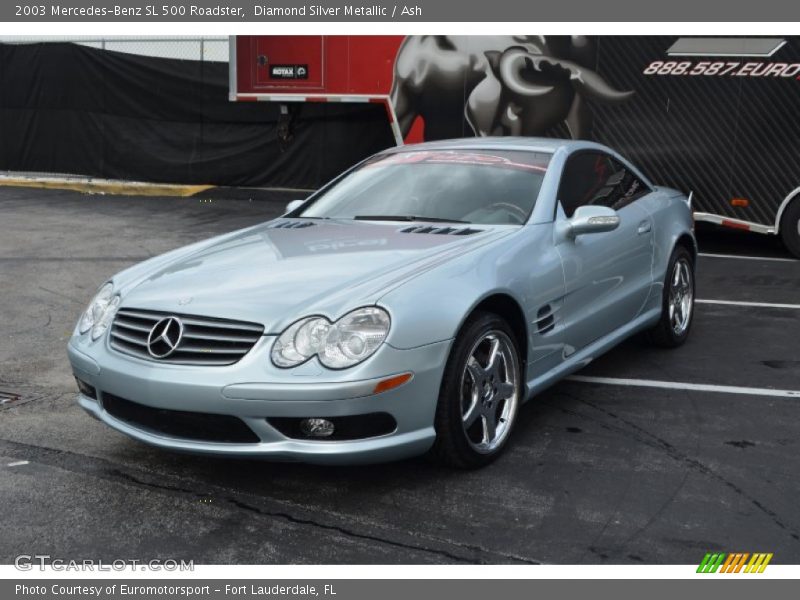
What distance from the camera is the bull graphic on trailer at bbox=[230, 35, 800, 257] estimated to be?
11.0 metres

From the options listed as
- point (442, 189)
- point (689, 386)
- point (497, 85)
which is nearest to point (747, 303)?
point (689, 386)

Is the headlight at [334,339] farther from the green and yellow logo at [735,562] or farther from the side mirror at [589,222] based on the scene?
the side mirror at [589,222]

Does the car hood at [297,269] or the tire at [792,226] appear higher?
the car hood at [297,269]

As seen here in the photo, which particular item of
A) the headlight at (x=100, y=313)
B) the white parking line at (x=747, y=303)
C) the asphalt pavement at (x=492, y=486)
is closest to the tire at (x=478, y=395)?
the asphalt pavement at (x=492, y=486)

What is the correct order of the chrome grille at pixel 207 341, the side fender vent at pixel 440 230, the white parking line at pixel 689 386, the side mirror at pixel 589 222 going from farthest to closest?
1. the white parking line at pixel 689 386
2. the side mirror at pixel 589 222
3. the side fender vent at pixel 440 230
4. the chrome grille at pixel 207 341

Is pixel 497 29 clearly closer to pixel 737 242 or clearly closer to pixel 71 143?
pixel 737 242

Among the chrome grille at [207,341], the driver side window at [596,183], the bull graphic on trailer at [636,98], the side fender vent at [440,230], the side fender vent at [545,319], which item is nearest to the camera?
the chrome grille at [207,341]

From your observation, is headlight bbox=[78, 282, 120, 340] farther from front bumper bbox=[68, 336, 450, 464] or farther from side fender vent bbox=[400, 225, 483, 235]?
side fender vent bbox=[400, 225, 483, 235]

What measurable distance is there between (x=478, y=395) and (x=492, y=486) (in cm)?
41

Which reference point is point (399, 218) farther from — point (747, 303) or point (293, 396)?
point (747, 303)

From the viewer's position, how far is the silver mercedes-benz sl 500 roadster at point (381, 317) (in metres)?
4.04

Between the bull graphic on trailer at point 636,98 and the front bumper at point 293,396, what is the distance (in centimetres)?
789

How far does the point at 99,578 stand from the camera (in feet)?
11.8

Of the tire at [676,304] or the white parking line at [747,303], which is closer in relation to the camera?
the tire at [676,304]
